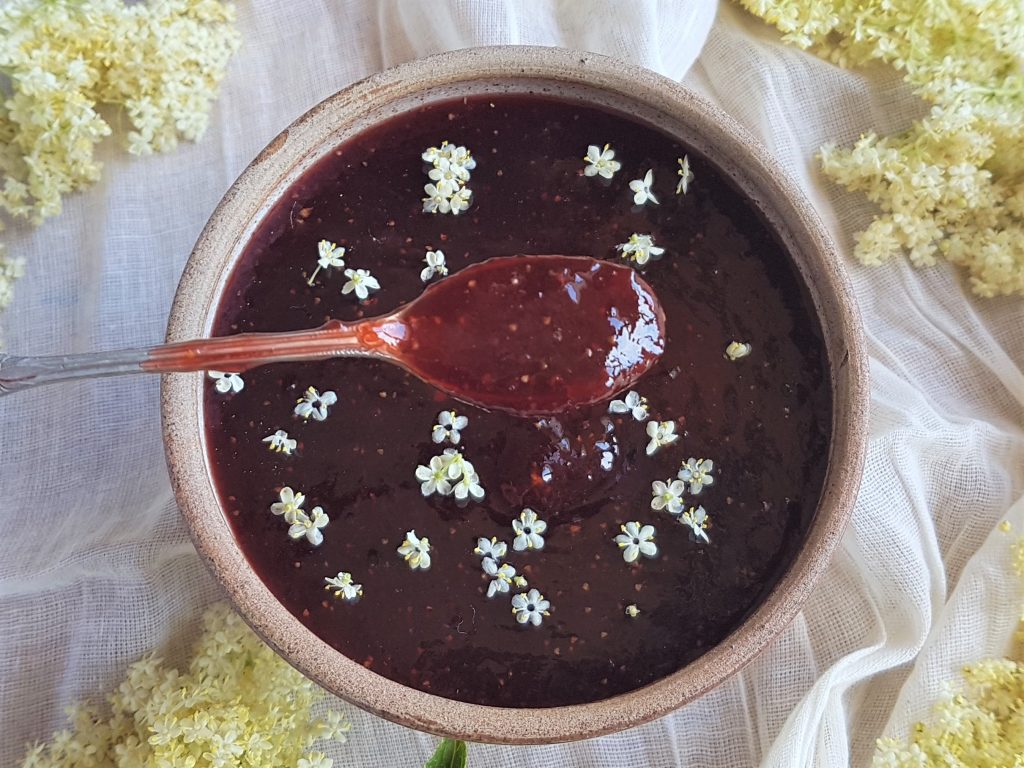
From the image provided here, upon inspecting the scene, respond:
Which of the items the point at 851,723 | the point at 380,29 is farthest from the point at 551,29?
the point at 851,723

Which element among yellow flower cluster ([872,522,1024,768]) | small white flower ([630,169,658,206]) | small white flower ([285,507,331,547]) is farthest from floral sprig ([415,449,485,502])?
yellow flower cluster ([872,522,1024,768])

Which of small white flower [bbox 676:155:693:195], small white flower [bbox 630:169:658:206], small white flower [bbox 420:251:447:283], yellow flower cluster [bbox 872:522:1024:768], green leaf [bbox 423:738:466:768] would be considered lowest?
green leaf [bbox 423:738:466:768]

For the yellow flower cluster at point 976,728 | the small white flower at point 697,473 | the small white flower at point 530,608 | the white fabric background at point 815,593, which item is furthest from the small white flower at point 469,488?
the yellow flower cluster at point 976,728

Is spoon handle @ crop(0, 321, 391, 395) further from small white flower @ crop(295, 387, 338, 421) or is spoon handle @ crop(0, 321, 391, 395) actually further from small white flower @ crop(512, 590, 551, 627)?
small white flower @ crop(512, 590, 551, 627)

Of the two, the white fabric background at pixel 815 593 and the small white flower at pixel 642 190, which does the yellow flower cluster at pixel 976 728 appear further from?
the small white flower at pixel 642 190

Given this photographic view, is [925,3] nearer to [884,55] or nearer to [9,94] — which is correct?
[884,55]

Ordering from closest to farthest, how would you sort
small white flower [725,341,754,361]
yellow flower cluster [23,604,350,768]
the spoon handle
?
the spoon handle → small white flower [725,341,754,361] → yellow flower cluster [23,604,350,768]
